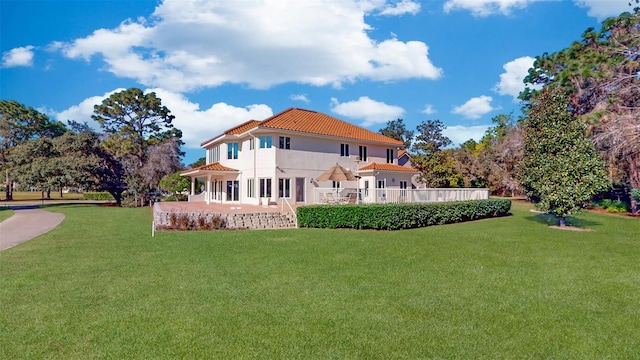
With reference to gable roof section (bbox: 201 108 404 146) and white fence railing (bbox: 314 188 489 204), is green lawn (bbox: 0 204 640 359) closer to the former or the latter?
white fence railing (bbox: 314 188 489 204)

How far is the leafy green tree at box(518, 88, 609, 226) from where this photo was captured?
16.7m

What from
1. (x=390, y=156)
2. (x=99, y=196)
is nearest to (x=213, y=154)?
(x=390, y=156)

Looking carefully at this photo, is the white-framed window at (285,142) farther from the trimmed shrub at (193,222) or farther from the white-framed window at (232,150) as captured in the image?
the trimmed shrub at (193,222)

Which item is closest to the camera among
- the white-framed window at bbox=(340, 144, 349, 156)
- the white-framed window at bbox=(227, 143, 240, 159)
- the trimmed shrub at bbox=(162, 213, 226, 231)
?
the trimmed shrub at bbox=(162, 213, 226, 231)

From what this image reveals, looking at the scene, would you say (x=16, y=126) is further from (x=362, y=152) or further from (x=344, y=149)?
(x=362, y=152)

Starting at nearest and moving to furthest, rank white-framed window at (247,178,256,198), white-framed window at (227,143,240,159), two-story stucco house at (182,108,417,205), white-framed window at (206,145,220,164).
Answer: two-story stucco house at (182,108,417,205) < white-framed window at (247,178,256,198) < white-framed window at (227,143,240,159) < white-framed window at (206,145,220,164)

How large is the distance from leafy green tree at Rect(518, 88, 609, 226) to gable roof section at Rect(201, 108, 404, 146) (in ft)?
45.5

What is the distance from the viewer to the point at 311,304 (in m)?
6.24

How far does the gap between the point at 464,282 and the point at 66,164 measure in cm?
3647

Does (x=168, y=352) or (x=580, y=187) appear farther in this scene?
(x=580, y=187)

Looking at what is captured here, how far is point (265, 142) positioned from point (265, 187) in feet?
10.3

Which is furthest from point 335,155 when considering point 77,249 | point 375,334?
point 375,334

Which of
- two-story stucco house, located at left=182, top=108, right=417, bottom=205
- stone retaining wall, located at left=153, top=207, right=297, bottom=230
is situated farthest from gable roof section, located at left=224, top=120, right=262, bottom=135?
stone retaining wall, located at left=153, top=207, right=297, bottom=230

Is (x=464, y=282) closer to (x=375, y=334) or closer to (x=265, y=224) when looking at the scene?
(x=375, y=334)
